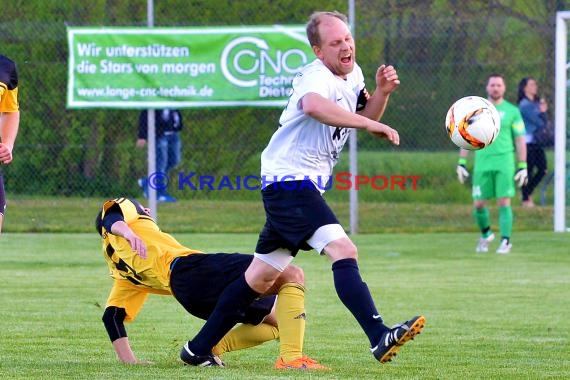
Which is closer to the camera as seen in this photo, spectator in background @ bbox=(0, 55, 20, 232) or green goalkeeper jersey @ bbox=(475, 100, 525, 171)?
spectator in background @ bbox=(0, 55, 20, 232)

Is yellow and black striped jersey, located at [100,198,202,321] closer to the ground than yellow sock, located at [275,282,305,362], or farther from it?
farther from it

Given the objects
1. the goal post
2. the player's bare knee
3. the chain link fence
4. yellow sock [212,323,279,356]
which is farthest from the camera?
the chain link fence

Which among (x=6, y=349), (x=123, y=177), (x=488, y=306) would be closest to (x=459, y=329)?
(x=488, y=306)

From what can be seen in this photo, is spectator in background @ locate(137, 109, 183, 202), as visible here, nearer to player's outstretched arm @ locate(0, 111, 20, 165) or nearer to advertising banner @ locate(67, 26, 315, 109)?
advertising banner @ locate(67, 26, 315, 109)

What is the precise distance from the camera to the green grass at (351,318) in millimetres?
6043

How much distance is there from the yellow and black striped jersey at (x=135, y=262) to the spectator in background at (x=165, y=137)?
9179mm

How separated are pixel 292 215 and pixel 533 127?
11513mm

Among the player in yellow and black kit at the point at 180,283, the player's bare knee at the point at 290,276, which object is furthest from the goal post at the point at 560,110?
the player's bare knee at the point at 290,276

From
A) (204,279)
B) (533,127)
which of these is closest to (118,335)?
(204,279)

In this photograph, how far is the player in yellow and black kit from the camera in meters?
6.12

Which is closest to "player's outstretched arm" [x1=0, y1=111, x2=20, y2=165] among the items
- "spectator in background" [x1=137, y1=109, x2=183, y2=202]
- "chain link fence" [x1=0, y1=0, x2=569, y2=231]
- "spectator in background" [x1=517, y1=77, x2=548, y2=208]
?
"spectator in background" [x1=137, y1=109, x2=183, y2=202]

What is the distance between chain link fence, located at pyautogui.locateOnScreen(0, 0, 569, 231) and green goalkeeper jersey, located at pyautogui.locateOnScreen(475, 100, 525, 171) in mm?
2932

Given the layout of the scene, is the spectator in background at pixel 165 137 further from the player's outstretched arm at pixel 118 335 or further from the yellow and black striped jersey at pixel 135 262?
the player's outstretched arm at pixel 118 335

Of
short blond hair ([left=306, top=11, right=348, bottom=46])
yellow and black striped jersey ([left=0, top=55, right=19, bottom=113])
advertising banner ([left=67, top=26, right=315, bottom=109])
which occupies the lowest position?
yellow and black striped jersey ([left=0, top=55, right=19, bottom=113])
